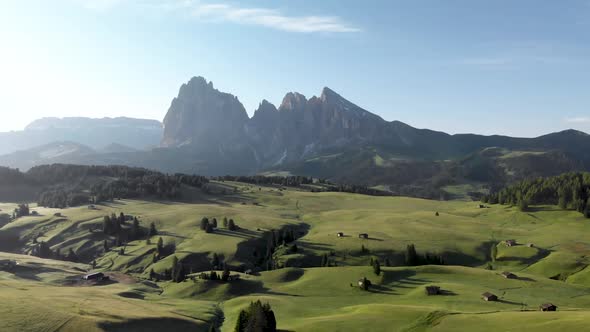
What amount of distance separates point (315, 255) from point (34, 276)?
314ft

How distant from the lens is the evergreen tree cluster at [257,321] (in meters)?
84.9

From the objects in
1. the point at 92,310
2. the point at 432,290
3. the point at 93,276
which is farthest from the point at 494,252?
the point at 92,310

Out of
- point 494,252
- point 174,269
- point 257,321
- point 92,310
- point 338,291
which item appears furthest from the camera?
point 494,252

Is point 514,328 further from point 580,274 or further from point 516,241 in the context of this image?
point 516,241

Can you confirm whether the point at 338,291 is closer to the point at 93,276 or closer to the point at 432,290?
the point at 432,290

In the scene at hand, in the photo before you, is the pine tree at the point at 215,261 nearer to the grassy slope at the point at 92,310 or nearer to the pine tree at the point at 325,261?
the pine tree at the point at 325,261

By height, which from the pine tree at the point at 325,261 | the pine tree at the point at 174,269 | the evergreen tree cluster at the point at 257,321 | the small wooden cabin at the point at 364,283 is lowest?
the pine tree at the point at 174,269

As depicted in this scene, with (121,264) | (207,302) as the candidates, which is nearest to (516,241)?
(207,302)

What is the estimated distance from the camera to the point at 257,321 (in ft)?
279

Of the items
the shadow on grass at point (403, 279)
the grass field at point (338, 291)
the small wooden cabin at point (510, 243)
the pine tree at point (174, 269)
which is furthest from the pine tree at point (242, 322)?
the small wooden cabin at point (510, 243)

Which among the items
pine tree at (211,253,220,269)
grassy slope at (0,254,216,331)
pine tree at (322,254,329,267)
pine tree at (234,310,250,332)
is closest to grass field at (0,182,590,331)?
grassy slope at (0,254,216,331)

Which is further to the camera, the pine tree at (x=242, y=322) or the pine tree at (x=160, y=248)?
the pine tree at (x=160, y=248)

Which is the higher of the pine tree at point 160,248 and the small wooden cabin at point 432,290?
the small wooden cabin at point 432,290

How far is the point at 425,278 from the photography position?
433 feet
